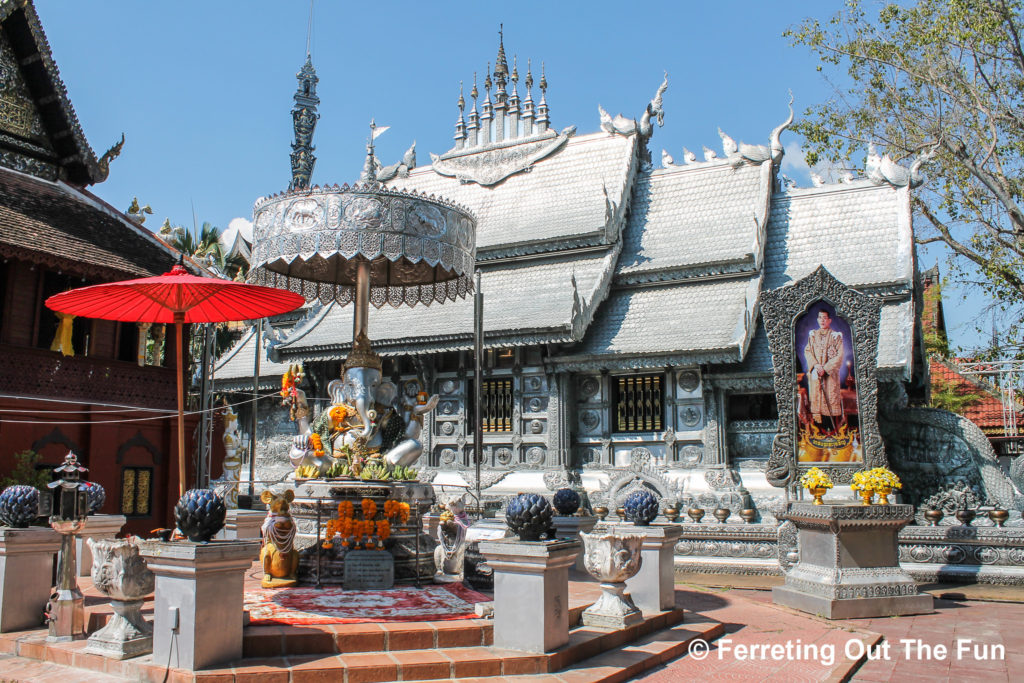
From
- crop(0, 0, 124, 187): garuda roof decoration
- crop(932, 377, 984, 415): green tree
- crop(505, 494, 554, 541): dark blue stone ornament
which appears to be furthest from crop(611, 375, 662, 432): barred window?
crop(932, 377, 984, 415): green tree

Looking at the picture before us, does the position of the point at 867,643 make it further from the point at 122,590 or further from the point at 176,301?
the point at 176,301

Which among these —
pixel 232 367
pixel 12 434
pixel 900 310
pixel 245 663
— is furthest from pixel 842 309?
pixel 232 367

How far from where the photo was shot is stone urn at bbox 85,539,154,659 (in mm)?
6148

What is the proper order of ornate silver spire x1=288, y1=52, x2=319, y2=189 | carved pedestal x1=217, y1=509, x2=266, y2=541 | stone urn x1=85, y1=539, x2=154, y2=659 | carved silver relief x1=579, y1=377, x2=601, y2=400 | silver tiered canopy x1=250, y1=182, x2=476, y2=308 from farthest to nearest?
ornate silver spire x1=288, y1=52, x2=319, y2=189
carved silver relief x1=579, y1=377, x2=601, y2=400
carved pedestal x1=217, y1=509, x2=266, y2=541
silver tiered canopy x1=250, y1=182, x2=476, y2=308
stone urn x1=85, y1=539, x2=154, y2=659

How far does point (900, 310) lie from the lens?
57.0 ft

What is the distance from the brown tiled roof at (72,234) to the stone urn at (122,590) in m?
10.4

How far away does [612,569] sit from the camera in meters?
7.59

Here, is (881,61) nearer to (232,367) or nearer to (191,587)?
(232,367)

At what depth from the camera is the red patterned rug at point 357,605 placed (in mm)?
6918

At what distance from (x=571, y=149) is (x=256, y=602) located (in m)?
18.6

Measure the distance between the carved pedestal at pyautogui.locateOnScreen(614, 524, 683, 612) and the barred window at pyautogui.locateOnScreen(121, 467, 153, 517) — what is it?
12842mm

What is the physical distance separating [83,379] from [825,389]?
14.3m

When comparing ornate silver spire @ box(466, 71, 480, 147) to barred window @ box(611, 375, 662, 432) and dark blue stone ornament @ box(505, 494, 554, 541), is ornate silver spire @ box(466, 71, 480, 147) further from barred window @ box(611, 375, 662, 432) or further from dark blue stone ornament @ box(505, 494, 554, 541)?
dark blue stone ornament @ box(505, 494, 554, 541)

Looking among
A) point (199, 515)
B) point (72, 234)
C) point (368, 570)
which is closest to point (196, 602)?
point (199, 515)
